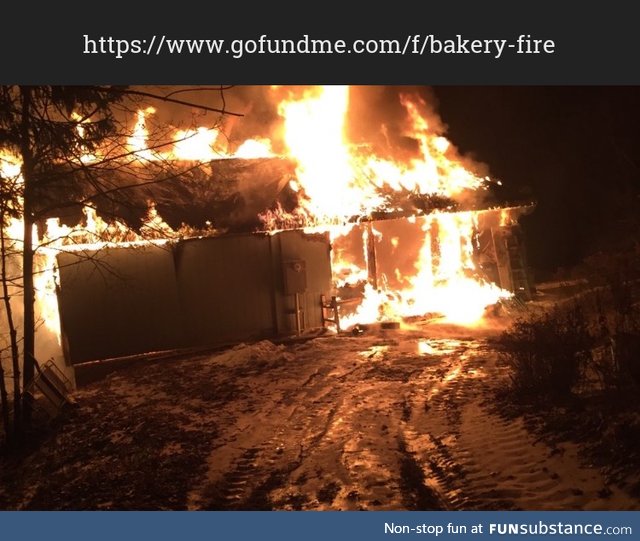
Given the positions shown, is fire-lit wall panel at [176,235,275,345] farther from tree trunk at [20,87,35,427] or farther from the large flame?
tree trunk at [20,87,35,427]

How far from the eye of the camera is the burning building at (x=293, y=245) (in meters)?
12.5

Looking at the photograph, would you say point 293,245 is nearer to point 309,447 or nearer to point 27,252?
point 27,252

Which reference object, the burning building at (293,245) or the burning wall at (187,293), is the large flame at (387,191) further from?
the burning wall at (187,293)

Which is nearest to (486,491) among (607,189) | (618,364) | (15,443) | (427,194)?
(618,364)

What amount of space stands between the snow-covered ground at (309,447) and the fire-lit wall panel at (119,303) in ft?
4.31

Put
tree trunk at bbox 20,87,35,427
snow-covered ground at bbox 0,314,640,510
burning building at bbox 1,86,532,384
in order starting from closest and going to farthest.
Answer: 1. snow-covered ground at bbox 0,314,640,510
2. tree trunk at bbox 20,87,35,427
3. burning building at bbox 1,86,532,384

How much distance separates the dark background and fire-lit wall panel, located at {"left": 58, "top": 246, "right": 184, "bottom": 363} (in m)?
20.5

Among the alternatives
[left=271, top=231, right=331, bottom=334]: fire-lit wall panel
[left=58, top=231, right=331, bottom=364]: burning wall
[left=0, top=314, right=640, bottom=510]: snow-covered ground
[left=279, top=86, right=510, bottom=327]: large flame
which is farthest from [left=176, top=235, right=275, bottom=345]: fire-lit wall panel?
[left=279, top=86, right=510, bottom=327]: large flame

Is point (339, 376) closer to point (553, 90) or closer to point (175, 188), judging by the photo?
point (175, 188)

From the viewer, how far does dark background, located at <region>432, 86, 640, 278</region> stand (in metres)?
28.0

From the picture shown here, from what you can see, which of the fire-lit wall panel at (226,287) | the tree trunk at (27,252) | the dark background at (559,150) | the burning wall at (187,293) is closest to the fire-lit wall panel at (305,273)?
the burning wall at (187,293)

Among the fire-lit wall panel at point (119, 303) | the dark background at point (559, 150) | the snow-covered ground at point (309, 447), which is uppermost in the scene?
the dark background at point (559, 150)

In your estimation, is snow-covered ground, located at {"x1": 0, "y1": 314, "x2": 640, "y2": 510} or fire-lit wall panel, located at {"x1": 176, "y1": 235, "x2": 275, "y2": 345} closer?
snow-covered ground, located at {"x1": 0, "y1": 314, "x2": 640, "y2": 510}

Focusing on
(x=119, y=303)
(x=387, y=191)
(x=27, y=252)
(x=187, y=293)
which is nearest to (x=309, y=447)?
(x=27, y=252)
